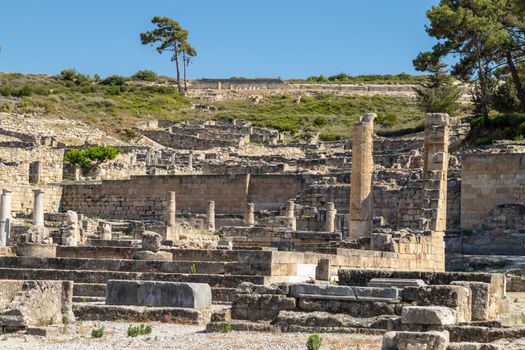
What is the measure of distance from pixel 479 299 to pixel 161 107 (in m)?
69.8

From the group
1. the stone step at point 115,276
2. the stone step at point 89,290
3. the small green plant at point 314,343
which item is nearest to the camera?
the small green plant at point 314,343

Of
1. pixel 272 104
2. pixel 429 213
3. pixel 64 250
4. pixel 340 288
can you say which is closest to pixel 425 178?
pixel 429 213

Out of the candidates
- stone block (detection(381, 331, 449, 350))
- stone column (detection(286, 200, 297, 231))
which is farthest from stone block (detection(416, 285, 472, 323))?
stone column (detection(286, 200, 297, 231))

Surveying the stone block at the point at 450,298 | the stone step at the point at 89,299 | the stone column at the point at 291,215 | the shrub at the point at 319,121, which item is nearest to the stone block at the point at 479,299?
the stone block at the point at 450,298

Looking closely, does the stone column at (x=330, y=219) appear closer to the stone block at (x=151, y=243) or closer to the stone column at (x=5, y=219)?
the stone column at (x=5, y=219)

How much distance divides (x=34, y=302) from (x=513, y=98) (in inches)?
1465

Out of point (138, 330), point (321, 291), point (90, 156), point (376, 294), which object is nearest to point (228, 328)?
point (138, 330)

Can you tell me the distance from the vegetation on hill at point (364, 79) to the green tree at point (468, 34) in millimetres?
57941

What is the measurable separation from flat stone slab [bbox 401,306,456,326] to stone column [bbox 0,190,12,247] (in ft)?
65.6

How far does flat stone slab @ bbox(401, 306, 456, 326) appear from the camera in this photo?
12477mm

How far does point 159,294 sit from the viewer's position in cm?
1633

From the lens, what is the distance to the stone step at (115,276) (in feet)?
60.2

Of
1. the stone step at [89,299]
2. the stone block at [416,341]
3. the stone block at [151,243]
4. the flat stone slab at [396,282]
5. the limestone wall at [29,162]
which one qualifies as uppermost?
the limestone wall at [29,162]

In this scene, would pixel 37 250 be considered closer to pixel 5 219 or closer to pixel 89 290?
pixel 89 290
